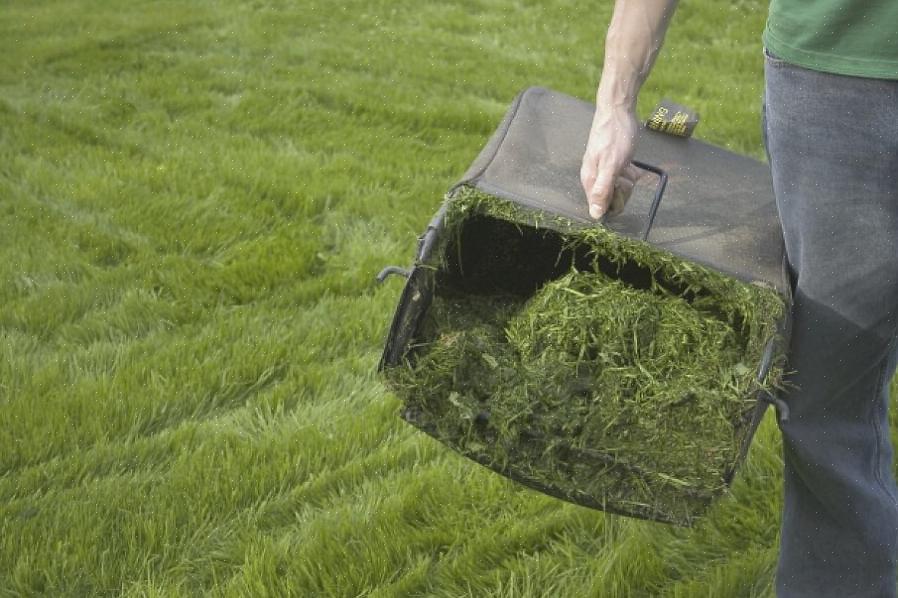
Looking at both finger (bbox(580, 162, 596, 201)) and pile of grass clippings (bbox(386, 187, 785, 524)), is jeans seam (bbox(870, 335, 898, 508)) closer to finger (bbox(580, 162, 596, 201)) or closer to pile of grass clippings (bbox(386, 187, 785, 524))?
pile of grass clippings (bbox(386, 187, 785, 524))

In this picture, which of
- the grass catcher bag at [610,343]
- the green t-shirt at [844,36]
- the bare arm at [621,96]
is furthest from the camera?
the bare arm at [621,96]

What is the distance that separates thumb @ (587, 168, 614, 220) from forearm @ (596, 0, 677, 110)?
0.52 feet

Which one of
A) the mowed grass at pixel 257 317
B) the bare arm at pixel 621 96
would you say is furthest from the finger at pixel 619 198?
the mowed grass at pixel 257 317

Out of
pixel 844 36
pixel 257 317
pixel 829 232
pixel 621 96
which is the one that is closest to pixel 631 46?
pixel 621 96

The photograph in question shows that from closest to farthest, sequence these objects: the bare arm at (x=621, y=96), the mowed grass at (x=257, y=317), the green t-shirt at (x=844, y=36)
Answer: the green t-shirt at (x=844, y=36) < the bare arm at (x=621, y=96) < the mowed grass at (x=257, y=317)

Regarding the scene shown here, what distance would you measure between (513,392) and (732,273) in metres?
0.45

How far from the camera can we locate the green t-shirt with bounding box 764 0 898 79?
6.33 feet

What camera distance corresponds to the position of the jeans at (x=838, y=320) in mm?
1984

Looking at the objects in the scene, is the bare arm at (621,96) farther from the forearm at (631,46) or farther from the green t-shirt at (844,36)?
the green t-shirt at (844,36)

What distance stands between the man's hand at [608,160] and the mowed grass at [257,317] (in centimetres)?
98

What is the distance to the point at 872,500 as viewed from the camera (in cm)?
219

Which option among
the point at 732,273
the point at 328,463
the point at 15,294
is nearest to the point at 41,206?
the point at 15,294

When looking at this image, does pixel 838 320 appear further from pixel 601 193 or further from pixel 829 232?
pixel 601 193

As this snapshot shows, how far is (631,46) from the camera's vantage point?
221cm
